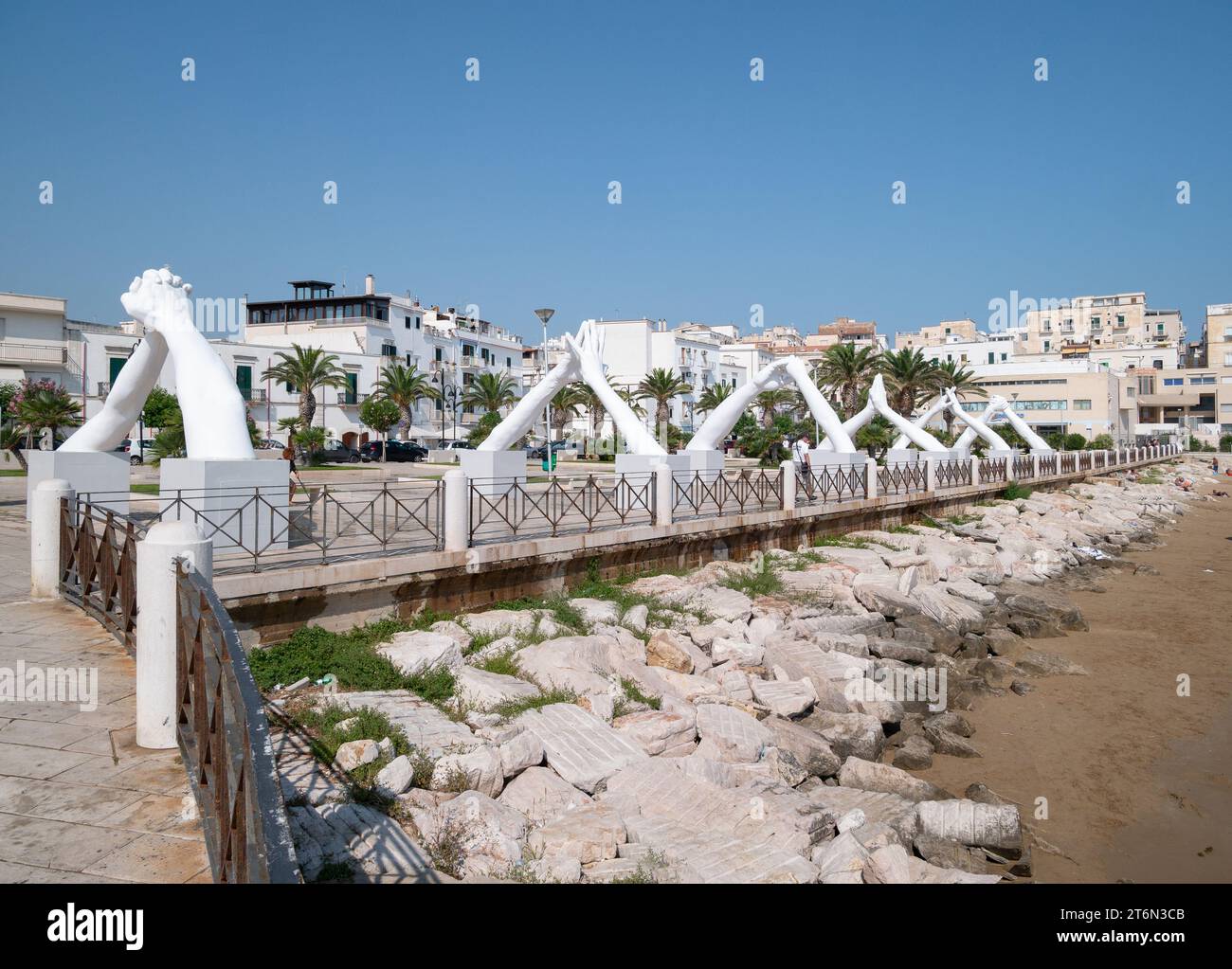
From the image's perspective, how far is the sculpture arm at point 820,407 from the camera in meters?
23.7

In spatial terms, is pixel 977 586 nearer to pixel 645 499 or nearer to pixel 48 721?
pixel 645 499

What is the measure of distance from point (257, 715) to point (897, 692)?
965 centimetres

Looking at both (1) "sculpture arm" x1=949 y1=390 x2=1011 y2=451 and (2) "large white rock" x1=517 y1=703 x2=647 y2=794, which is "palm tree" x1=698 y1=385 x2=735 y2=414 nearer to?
(1) "sculpture arm" x1=949 y1=390 x2=1011 y2=451

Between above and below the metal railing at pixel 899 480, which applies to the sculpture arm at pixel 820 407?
above

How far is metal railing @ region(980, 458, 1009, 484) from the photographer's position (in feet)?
113

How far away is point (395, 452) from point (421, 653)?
133 feet

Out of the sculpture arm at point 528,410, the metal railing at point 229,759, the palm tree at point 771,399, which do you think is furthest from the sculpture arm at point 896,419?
the metal railing at point 229,759

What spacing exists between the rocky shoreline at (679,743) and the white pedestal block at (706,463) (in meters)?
4.61

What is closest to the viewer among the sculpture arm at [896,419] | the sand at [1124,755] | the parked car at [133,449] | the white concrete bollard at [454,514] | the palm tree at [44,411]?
the sand at [1124,755]

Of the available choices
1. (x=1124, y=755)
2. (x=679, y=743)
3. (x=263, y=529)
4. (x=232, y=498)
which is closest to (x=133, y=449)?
(x=263, y=529)

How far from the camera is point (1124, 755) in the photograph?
1025cm

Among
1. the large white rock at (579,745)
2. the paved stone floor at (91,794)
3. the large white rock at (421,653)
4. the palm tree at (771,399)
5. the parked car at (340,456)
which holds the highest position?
the palm tree at (771,399)

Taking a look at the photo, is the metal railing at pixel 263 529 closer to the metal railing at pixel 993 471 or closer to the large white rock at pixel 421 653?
the large white rock at pixel 421 653
